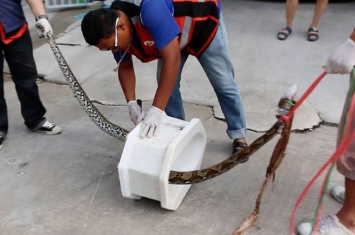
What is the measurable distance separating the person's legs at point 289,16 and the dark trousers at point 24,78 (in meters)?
2.67

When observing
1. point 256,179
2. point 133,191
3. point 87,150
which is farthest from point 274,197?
point 87,150

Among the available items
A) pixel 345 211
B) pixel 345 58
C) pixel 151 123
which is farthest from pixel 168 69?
pixel 345 211

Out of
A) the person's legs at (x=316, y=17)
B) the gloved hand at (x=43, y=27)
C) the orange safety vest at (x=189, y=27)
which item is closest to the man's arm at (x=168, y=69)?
the orange safety vest at (x=189, y=27)

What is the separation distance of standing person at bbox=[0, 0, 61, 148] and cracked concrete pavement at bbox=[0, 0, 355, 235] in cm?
12

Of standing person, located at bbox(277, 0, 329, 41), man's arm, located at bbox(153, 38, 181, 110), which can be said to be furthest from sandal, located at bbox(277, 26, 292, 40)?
man's arm, located at bbox(153, 38, 181, 110)

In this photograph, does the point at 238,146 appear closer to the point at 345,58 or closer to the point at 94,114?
the point at 94,114

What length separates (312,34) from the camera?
479cm

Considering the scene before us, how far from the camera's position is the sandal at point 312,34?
4.78 metres

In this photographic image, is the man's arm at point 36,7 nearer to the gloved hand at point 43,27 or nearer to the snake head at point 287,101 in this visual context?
the gloved hand at point 43,27

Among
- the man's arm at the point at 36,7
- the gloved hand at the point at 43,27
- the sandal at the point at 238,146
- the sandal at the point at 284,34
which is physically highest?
the man's arm at the point at 36,7

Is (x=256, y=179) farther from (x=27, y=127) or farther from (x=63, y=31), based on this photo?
(x=63, y=31)

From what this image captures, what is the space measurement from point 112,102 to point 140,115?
132cm

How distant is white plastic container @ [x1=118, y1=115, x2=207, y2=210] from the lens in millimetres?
2271

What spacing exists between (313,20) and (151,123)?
3.15 metres
